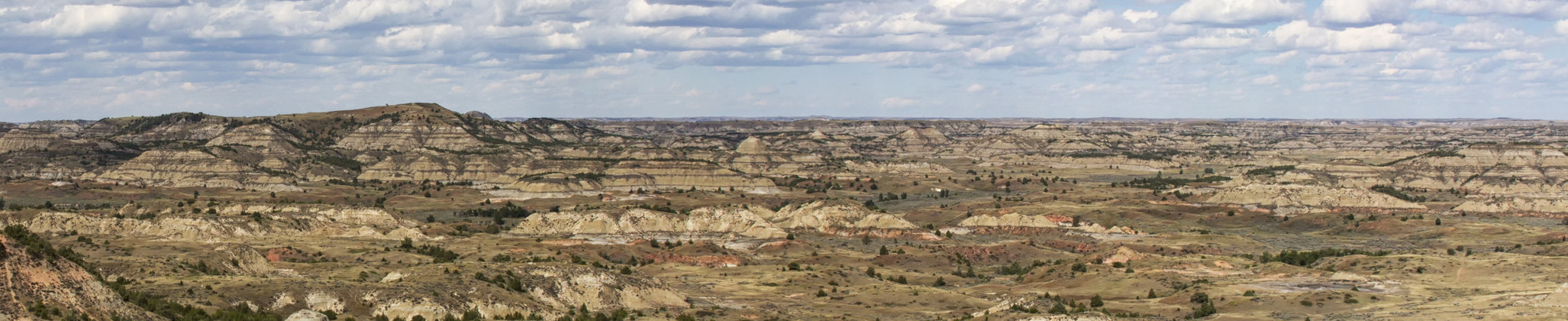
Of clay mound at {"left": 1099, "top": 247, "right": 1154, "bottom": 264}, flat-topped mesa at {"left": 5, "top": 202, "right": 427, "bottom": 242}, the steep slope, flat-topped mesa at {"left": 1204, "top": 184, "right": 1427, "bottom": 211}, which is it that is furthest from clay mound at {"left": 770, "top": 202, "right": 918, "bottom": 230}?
the steep slope

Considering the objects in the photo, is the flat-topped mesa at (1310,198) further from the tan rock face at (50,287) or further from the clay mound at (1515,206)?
the tan rock face at (50,287)

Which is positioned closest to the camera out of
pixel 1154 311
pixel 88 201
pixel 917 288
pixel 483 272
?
pixel 483 272

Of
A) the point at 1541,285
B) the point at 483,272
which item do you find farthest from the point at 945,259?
the point at 483,272

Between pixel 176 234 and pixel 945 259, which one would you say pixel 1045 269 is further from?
pixel 176 234

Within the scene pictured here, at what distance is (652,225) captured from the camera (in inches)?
5541

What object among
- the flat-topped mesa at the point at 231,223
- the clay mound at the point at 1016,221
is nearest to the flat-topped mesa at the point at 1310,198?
the clay mound at the point at 1016,221

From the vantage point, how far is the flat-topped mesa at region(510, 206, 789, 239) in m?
137

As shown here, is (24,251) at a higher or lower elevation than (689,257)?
higher

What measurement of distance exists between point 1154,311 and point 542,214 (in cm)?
8379

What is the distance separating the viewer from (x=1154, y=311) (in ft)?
247

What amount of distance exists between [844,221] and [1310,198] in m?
64.6

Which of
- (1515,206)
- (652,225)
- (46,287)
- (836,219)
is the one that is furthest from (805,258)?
(1515,206)

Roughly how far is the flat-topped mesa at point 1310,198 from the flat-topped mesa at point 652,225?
67.1 metres

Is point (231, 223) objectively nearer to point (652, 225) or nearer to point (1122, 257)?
point (652, 225)
